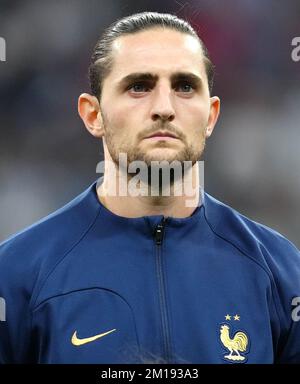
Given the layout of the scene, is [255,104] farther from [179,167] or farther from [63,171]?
[179,167]

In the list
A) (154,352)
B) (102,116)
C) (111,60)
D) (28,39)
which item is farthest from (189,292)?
(28,39)

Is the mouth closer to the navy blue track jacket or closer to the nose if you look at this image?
the nose

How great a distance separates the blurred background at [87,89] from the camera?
132 inches

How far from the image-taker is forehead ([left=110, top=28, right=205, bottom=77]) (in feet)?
6.11

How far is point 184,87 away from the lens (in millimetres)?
1899

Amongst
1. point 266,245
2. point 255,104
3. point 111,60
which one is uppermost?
point 255,104

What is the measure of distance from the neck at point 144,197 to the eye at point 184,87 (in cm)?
21

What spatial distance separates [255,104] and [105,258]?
2.03 meters

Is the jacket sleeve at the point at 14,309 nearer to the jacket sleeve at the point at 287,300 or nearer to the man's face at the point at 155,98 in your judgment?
the man's face at the point at 155,98

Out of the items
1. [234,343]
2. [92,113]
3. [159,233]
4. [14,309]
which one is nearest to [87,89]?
[92,113]

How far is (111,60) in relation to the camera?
6.40 ft

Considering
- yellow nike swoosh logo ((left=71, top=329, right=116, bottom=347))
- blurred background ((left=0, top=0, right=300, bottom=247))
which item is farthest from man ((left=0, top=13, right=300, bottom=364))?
blurred background ((left=0, top=0, right=300, bottom=247))

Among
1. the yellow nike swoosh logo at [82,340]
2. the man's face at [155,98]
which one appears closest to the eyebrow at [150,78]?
the man's face at [155,98]
